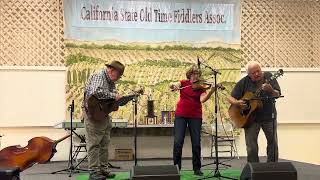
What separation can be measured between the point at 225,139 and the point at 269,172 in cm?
441

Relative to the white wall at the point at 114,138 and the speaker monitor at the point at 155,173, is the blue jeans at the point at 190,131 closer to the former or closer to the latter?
the speaker monitor at the point at 155,173

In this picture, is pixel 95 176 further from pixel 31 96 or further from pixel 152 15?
pixel 152 15

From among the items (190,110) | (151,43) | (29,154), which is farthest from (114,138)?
(190,110)

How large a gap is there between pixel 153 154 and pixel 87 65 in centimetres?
200

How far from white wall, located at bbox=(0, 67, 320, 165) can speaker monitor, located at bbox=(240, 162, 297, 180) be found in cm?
445

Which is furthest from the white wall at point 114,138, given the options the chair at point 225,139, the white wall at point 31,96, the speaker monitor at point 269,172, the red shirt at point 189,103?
the speaker monitor at point 269,172

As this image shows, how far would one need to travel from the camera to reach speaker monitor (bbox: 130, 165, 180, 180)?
14.1ft

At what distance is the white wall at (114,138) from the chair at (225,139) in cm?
15

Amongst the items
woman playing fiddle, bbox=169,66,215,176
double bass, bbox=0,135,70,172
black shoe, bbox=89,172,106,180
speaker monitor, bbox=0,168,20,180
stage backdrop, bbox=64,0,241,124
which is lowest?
black shoe, bbox=89,172,106,180

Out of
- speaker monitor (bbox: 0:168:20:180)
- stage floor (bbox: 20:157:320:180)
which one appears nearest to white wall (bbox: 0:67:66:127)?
stage floor (bbox: 20:157:320:180)

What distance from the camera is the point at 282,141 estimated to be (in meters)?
9.14

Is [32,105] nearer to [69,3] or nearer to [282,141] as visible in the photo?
[69,3]

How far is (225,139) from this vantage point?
8680mm

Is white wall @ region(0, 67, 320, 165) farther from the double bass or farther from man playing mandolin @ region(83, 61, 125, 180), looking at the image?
man playing mandolin @ region(83, 61, 125, 180)
